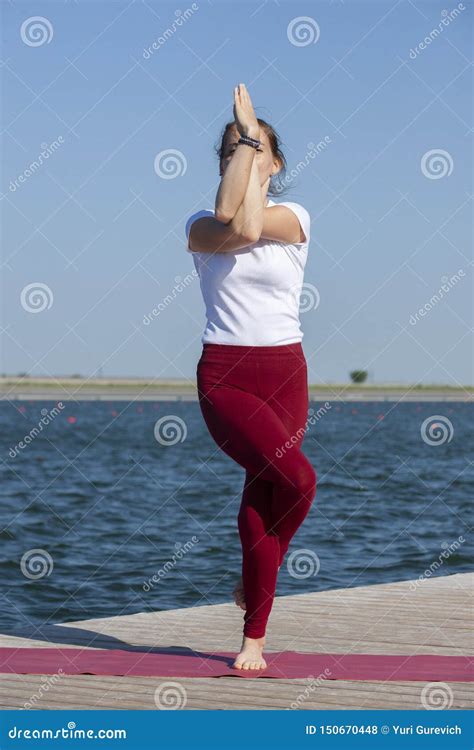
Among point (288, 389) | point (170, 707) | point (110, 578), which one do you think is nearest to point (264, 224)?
point (288, 389)

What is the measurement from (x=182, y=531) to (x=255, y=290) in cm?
1146

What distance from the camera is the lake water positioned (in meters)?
10.9

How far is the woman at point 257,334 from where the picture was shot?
4.38 meters

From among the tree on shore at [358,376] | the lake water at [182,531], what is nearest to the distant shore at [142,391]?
the tree on shore at [358,376]

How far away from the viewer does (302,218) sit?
4500 mm

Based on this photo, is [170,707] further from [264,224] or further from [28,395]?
[28,395]

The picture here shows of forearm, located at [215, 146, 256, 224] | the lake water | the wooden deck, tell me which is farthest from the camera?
the lake water

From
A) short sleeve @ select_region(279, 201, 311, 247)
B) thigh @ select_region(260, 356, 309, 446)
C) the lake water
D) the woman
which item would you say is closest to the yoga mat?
the woman

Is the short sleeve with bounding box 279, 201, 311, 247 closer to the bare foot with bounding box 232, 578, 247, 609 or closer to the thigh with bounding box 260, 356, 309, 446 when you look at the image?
the thigh with bounding box 260, 356, 309, 446

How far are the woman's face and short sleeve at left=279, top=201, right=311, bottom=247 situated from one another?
0.43 ft

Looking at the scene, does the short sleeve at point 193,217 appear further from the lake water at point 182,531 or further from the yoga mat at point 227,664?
the lake water at point 182,531

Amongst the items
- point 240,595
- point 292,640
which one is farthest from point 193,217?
point 292,640

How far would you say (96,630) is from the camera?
20.1 ft

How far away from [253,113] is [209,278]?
593 mm
